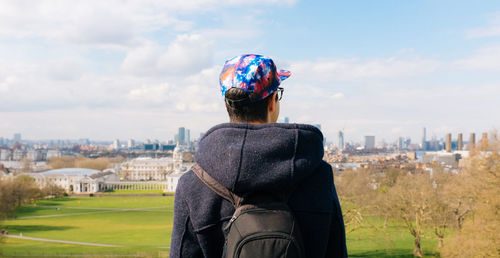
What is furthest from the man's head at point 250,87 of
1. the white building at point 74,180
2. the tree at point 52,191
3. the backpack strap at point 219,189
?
the white building at point 74,180

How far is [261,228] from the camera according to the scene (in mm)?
1985

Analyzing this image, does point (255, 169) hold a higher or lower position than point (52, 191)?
higher

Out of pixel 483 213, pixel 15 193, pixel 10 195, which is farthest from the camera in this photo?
pixel 15 193

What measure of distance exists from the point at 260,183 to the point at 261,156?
0.12m

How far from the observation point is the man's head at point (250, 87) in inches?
87.4

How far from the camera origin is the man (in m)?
2.03

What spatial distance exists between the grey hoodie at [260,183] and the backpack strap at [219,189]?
34mm

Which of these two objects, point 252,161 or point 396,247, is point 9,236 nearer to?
point 396,247

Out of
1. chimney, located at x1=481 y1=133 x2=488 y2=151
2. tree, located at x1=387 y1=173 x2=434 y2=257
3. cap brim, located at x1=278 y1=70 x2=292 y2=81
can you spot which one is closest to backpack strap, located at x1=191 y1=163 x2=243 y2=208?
cap brim, located at x1=278 y1=70 x2=292 y2=81

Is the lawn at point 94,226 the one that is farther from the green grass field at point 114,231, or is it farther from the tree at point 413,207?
the tree at point 413,207

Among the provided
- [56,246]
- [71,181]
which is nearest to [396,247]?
[56,246]

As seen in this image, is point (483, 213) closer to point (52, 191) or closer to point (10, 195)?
point (10, 195)

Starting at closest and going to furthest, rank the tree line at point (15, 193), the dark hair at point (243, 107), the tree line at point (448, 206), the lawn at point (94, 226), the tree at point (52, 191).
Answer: the dark hair at point (243, 107), the tree line at point (448, 206), the lawn at point (94, 226), the tree line at point (15, 193), the tree at point (52, 191)

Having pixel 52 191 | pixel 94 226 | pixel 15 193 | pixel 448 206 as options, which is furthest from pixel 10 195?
pixel 448 206
